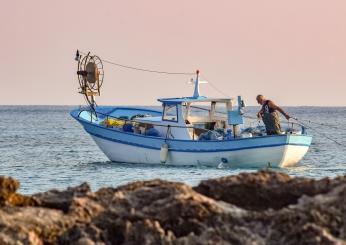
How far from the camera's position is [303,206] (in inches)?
297

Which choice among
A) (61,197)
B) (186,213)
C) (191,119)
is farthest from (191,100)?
(186,213)

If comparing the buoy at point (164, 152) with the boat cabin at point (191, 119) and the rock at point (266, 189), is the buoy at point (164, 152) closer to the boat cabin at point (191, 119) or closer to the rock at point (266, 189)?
the boat cabin at point (191, 119)

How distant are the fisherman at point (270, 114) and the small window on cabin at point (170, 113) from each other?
314 cm

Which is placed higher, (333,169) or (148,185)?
(148,185)

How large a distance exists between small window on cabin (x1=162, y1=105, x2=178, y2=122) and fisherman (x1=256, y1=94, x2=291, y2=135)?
3144 millimetres

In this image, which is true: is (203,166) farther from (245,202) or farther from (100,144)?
(245,202)

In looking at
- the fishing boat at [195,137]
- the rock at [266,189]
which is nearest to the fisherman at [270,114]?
the fishing boat at [195,137]

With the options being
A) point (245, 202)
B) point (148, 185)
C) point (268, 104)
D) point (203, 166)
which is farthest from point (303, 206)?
point (203, 166)

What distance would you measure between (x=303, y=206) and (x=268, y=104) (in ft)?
65.1

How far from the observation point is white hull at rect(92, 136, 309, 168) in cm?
2864

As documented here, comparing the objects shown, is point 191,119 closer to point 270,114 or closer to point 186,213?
point 270,114

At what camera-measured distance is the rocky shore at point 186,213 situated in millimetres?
7355

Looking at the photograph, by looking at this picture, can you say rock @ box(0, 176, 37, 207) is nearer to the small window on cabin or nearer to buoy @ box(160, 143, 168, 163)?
buoy @ box(160, 143, 168, 163)

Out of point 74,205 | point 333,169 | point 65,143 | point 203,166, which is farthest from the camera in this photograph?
point 65,143
